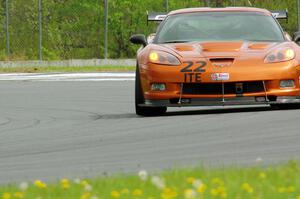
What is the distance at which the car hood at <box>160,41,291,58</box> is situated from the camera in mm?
14852

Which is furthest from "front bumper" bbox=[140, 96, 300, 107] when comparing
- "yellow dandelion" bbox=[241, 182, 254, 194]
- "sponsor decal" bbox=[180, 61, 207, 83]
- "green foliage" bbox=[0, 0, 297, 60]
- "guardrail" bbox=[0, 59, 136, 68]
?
"green foliage" bbox=[0, 0, 297, 60]

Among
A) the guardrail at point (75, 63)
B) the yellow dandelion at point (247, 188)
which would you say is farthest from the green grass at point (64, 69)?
the yellow dandelion at point (247, 188)

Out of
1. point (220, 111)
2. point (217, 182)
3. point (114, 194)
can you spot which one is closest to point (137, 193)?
point (114, 194)

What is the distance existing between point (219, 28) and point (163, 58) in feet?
4.91

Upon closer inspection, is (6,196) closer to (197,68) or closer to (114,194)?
(114,194)

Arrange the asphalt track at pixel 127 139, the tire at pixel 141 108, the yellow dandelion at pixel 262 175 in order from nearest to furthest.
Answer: the yellow dandelion at pixel 262 175
the asphalt track at pixel 127 139
the tire at pixel 141 108

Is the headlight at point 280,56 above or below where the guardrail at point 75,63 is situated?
above

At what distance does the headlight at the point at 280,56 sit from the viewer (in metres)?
14.8

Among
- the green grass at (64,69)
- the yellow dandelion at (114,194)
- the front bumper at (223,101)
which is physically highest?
the yellow dandelion at (114,194)

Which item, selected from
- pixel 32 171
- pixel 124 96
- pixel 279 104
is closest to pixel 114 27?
pixel 124 96

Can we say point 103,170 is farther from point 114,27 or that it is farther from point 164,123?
Answer: point 114,27

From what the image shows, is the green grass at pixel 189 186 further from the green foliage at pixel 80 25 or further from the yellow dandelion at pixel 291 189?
the green foliage at pixel 80 25

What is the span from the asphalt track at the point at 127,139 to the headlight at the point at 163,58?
0.70 metres

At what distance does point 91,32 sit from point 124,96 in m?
17.8
